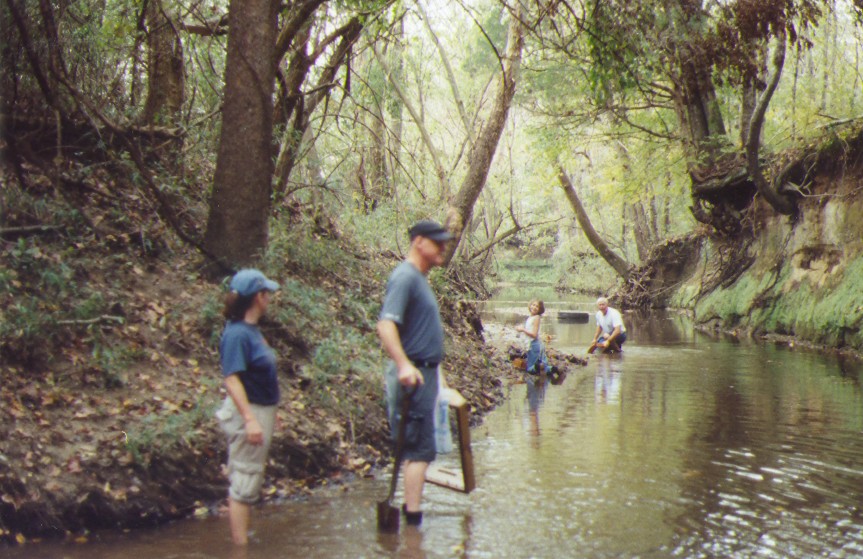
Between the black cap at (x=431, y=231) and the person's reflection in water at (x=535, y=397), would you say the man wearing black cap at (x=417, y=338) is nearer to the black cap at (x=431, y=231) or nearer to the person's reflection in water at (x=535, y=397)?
the black cap at (x=431, y=231)

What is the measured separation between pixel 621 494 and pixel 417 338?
2.55 m

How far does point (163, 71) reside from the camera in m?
12.3

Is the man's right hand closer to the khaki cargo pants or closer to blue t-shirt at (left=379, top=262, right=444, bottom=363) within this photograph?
blue t-shirt at (left=379, top=262, right=444, bottom=363)

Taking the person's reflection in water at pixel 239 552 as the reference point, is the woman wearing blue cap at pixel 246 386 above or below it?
above

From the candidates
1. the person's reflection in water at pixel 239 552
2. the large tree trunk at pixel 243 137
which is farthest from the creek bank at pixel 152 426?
the person's reflection in water at pixel 239 552

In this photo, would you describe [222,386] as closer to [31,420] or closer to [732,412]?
[31,420]

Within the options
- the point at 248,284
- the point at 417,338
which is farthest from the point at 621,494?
the point at 248,284

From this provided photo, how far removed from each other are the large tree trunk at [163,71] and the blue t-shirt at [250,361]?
724cm

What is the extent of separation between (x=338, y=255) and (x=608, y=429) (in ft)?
14.8

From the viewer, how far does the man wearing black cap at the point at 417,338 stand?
5703 mm

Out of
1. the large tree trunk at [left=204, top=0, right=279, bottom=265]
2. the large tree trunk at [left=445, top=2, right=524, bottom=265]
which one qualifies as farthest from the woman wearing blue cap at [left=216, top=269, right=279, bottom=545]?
the large tree trunk at [left=445, top=2, right=524, bottom=265]

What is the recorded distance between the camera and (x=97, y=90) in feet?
36.7

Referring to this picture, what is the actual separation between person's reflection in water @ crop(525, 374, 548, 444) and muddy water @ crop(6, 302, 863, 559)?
43 mm

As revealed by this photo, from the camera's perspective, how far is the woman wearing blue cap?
5383 millimetres
